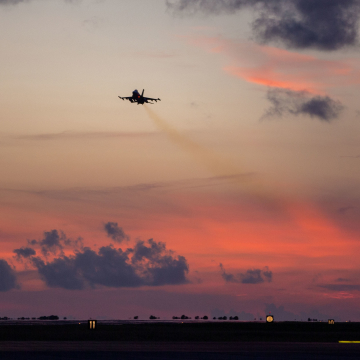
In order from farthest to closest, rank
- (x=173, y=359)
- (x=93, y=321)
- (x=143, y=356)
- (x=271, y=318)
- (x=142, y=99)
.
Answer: (x=271, y=318) < (x=142, y=99) < (x=93, y=321) < (x=143, y=356) < (x=173, y=359)

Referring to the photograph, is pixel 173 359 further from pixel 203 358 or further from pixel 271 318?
pixel 271 318

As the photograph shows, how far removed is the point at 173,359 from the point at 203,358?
288cm

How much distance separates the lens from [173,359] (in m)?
53.7

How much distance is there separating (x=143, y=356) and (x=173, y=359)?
470cm

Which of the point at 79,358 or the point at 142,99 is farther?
the point at 142,99

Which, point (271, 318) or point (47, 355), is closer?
point (47, 355)

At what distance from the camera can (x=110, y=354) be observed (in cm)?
6012

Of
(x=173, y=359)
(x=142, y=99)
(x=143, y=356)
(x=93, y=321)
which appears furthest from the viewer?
(x=142, y=99)

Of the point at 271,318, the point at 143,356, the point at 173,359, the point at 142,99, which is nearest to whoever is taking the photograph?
the point at 173,359

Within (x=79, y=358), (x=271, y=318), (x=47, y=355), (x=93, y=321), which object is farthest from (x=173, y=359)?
(x=271, y=318)

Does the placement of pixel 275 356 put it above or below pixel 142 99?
below

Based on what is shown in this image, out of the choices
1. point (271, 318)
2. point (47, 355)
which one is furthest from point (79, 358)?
point (271, 318)

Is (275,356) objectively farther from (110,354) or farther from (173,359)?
(110,354)

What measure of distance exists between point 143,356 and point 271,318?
14254cm
